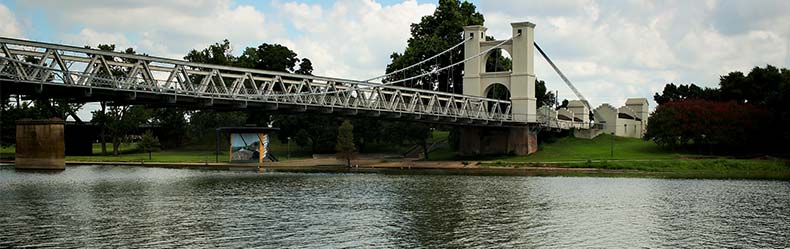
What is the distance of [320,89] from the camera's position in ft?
260

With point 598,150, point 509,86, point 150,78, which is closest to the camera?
point 150,78

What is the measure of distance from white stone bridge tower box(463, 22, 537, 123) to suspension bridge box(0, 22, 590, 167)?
0.38 feet

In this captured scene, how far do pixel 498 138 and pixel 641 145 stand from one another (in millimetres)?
16182

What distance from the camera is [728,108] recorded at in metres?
89.2

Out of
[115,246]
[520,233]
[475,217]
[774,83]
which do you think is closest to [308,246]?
[115,246]

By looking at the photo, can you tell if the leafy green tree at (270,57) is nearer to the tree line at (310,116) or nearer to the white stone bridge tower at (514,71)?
the tree line at (310,116)

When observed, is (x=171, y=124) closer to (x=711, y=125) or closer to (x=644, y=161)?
(x=644, y=161)

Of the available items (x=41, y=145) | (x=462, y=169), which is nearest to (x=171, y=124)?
(x=41, y=145)

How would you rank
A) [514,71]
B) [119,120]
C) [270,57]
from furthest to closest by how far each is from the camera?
[270,57] < [119,120] < [514,71]

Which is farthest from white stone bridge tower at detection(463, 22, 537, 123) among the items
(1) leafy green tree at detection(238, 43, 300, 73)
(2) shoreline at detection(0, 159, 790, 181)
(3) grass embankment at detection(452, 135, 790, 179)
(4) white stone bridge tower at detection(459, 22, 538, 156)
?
(1) leafy green tree at detection(238, 43, 300, 73)

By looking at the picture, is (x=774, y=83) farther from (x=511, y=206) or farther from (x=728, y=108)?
(x=511, y=206)

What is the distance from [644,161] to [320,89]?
101ft

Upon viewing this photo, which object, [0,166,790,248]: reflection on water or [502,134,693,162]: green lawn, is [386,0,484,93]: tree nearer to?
[502,134,693,162]: green lawn

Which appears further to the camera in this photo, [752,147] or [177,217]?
[752,147]
